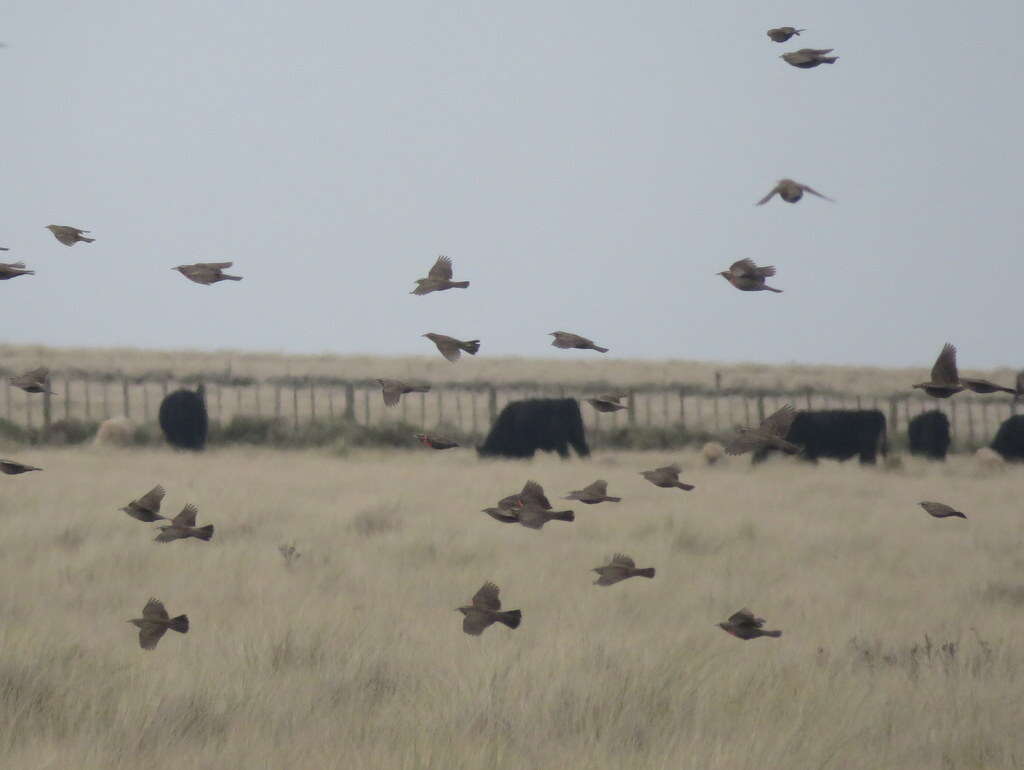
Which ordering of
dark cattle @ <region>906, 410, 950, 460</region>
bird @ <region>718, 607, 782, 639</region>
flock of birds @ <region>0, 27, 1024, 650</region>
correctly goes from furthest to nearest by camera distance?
dark cattle @ <region>906, 410, 950, 460</region>
bird @ <region>718, 607, 782, 639</region>
flock of birds @ <region>0, 27, 1024, 650</region>

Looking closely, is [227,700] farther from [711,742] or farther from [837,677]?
[837,677]

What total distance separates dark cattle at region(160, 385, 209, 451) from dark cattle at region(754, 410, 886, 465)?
29.6ft

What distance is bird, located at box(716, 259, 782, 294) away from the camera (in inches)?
182

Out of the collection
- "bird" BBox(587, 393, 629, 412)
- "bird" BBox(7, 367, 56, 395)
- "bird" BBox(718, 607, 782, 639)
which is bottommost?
"bird" BBox(718, 607, 782, 639)

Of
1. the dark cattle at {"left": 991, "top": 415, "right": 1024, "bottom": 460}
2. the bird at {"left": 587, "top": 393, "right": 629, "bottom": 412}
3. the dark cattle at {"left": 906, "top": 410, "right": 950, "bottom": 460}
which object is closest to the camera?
the bird at {"left": 587, "top": 393, "right": 629, "bottom": 412}

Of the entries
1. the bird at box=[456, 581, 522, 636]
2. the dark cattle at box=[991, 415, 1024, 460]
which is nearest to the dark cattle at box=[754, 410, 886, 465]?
the dark cattle at box=[991, 415, 1024, 460]

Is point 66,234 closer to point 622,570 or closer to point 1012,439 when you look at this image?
point 622,570

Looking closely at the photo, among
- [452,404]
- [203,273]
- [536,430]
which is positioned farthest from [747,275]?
[452,404]

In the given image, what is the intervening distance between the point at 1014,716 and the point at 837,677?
2.49 feet

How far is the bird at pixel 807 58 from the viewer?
499 cm

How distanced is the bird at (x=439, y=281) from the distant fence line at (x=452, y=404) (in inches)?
622

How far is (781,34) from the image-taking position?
5.08 meters

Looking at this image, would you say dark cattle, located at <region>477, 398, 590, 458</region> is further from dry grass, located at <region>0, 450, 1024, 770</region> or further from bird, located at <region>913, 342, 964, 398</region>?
bird, located at <region>913, 342, 964, 398</region>

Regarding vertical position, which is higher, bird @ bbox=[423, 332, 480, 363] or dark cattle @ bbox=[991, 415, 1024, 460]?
bird @ bbox=[423, 332, 480, 363]
